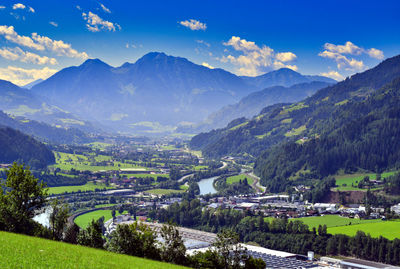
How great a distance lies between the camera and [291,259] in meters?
76.0

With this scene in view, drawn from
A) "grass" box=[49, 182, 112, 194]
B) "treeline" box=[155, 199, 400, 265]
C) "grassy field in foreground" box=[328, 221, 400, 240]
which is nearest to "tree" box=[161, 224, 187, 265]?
"treeline" box=[155, 199, 400, 265]

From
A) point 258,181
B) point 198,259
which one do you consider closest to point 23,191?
point 198,259

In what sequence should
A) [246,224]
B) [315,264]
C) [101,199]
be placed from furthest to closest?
[101,199]
[246,224]
[315,264]

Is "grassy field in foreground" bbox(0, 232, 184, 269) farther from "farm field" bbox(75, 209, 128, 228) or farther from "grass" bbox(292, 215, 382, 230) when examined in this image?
"farm field" bbox(75, 209, 128, 228)

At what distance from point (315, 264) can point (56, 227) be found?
47.5 meters

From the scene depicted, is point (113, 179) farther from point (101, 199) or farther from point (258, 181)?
point (258, 181)

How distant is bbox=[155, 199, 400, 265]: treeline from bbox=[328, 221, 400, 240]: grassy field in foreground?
18.4 ft

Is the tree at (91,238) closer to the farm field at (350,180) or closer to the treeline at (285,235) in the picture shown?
the treeline at (285,235)

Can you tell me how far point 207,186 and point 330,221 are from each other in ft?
252

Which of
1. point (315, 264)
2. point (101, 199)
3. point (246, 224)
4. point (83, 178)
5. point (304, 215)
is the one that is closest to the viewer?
point (315, 264)

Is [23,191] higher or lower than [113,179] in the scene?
higher

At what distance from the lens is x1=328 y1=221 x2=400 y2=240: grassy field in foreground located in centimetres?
9094

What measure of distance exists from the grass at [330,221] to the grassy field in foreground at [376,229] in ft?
12.2

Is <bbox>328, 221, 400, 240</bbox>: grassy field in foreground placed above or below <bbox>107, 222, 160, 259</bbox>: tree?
below
